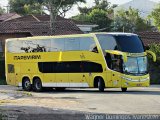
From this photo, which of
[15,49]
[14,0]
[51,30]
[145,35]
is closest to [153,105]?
[15,49]

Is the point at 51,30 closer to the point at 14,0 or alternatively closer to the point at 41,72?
the point at 41,72

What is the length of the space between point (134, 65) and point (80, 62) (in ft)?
11.2

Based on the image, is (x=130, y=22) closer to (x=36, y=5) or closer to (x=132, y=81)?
(x=36, y=5)

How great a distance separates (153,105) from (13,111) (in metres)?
6.69

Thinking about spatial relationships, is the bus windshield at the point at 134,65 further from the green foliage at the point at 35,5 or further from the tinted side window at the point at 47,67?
the green foliage at the point at 35,5

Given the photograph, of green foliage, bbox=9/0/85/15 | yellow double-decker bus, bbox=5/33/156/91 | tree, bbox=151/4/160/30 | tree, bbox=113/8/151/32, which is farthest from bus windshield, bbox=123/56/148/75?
tree, bbox=113/8/151/32

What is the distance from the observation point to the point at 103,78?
106 feet

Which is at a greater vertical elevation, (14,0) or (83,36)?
(14,0)

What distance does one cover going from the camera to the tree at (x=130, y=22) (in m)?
86.2

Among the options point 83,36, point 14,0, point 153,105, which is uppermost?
point 14,0

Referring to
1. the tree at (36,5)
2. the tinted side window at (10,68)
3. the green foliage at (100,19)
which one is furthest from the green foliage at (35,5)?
the tinted side window at (10,68)

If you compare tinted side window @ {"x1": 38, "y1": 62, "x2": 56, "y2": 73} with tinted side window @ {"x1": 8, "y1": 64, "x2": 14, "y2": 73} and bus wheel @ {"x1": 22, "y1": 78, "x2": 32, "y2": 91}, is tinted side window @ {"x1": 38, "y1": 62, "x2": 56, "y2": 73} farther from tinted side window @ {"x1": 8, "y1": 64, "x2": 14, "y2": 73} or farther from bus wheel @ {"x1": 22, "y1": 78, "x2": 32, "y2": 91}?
tinted side window @ {"x1": 8, "y1": 64, "x2": 14, "y2": 73}

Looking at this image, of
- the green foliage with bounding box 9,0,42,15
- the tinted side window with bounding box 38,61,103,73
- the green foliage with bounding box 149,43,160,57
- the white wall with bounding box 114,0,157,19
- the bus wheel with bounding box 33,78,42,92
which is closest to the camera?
the tinted side window with bounding box 38,61,103,73

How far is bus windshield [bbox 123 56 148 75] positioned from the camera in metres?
32.0
